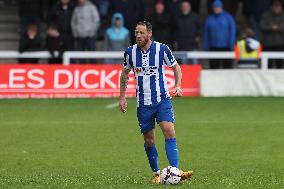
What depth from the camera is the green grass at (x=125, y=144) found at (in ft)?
39.1

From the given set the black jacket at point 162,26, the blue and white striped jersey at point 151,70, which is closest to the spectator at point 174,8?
the black jacket at point 162,26

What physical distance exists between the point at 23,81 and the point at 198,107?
14.7 feet

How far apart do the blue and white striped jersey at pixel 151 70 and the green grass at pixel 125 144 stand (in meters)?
1.04

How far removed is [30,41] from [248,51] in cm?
551

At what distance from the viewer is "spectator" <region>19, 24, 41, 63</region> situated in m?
24.8

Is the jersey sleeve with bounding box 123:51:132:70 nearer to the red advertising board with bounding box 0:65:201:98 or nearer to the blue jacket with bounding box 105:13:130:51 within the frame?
the red advertising board with bounding box 0:65:201:98

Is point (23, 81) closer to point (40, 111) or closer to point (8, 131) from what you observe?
point (40, 111)

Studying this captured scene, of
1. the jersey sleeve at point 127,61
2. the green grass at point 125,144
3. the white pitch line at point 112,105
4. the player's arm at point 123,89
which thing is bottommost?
the white pitch line at point 112,105

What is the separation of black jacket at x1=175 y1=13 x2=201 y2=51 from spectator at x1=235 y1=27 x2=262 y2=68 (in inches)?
52.2

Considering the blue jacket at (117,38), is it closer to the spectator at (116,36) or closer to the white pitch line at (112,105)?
the spectator at (116,36)

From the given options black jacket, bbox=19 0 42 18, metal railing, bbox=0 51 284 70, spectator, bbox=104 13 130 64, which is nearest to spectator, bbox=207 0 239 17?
metal railing, bbox=0 51 284 70

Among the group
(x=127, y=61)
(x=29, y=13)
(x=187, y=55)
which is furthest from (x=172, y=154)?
(x=29, y=13)

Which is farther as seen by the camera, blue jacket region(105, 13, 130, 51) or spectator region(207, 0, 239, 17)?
spectator region(207, 0, 239, 17)

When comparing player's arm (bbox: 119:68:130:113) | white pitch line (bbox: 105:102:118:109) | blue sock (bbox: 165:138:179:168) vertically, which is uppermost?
player's arm (bbox: 119:68:130:113)
